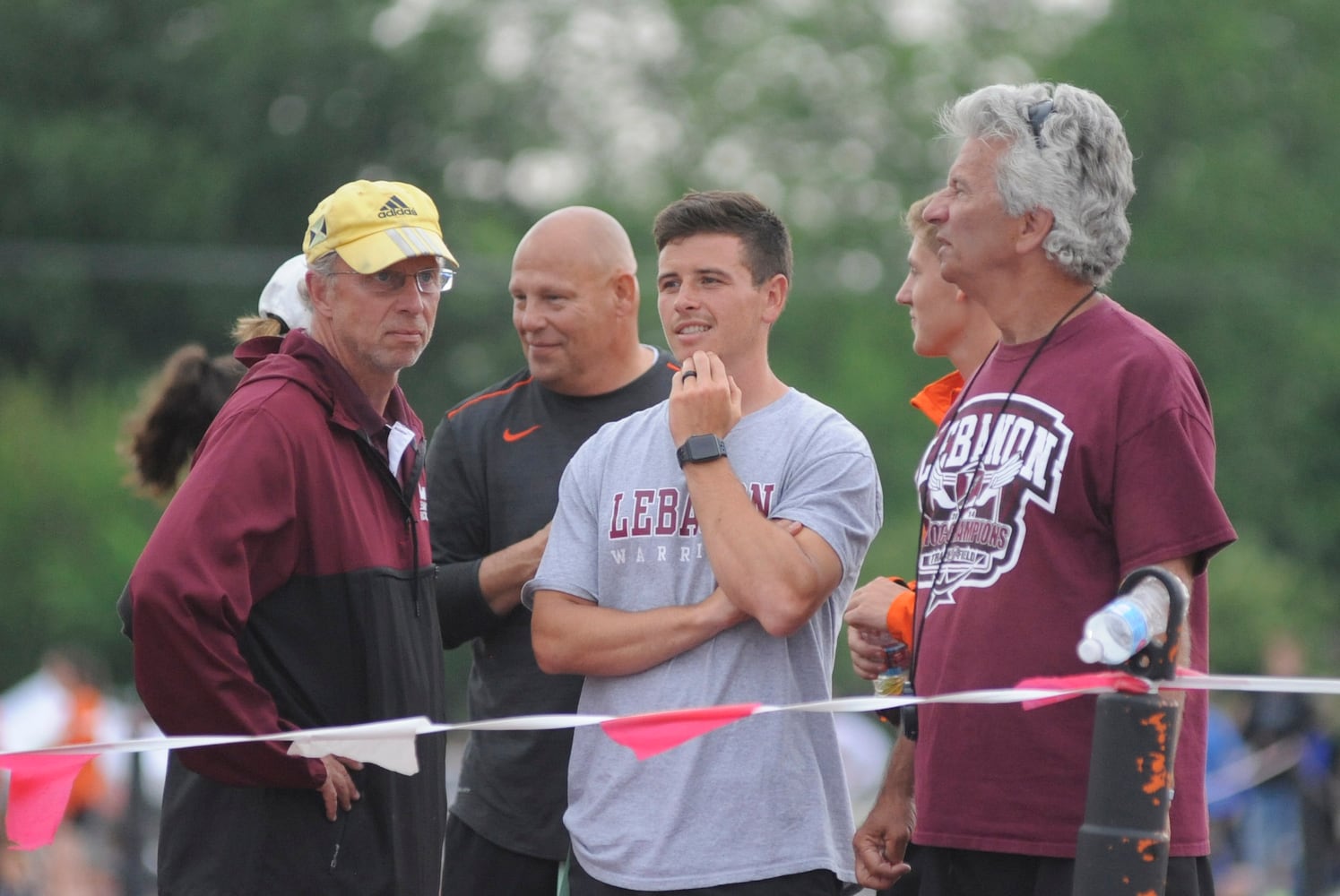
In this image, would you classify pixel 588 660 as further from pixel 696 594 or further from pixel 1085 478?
pixel 1085 478

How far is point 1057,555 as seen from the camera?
3.44 metres

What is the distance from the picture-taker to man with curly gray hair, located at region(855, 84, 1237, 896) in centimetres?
336

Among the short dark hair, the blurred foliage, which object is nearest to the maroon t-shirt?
the short dark hair

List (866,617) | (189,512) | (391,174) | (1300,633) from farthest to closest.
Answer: (391,174)
(1300,633)
(866,617)
(189,512)

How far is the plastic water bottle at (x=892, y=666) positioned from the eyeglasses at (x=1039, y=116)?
1257mm

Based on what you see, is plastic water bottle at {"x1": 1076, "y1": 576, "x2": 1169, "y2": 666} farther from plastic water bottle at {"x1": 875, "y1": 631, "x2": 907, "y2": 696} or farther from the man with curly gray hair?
plastic water bottle at {"x1": 875, "y1": 631, "x2": 907, "y2": 696}

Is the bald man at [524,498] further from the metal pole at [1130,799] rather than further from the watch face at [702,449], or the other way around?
the metal pole at [1130,799]

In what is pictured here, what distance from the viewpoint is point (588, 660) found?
12.8 ft

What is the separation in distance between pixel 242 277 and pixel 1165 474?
25.9 m

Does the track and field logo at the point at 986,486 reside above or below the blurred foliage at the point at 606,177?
below

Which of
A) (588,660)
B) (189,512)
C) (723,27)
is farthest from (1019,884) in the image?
(723,27)

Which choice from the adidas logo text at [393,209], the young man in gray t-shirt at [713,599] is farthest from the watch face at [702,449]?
the adidas logo text at [393,209]

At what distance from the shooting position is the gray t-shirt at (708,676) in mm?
3734

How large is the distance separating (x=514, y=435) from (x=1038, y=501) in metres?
1.91
